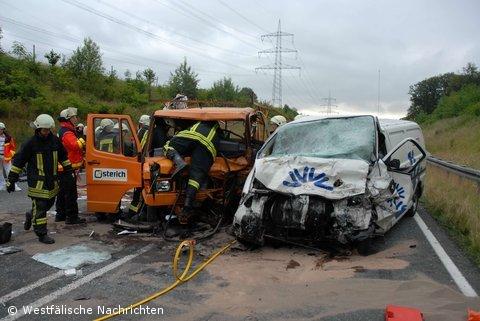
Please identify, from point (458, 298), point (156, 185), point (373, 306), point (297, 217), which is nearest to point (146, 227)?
point (156, 185)

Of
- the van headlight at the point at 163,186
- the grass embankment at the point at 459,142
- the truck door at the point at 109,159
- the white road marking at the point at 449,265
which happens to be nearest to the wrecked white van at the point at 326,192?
the white road marking at the point at 449,265

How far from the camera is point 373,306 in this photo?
4184 mm

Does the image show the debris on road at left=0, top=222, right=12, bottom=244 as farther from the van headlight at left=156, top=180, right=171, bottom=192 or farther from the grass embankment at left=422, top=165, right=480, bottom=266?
the grass embankment at left=422, top=165, right=480, bottom=266

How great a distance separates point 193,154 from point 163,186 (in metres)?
0.64

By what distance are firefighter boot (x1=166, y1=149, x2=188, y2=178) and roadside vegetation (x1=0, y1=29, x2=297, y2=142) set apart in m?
9.94

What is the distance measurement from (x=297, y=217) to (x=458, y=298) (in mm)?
2038

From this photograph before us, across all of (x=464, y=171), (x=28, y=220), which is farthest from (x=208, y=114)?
(x=464, y=171)

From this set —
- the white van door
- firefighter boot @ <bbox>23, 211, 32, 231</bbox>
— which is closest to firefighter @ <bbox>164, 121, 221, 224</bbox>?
firefighter boot @ <bbox>23, 211, 32, 231</bbox>

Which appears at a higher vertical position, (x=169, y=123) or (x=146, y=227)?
(x=169, y=123)

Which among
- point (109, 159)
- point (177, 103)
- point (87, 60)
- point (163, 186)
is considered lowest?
point (163, 186)

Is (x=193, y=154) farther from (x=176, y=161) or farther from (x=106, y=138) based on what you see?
(x=106, y=138)

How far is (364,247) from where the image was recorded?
5.84 metres

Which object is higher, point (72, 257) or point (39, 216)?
point (39, 216)

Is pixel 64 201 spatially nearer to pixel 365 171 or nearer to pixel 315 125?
pixel 315 125
